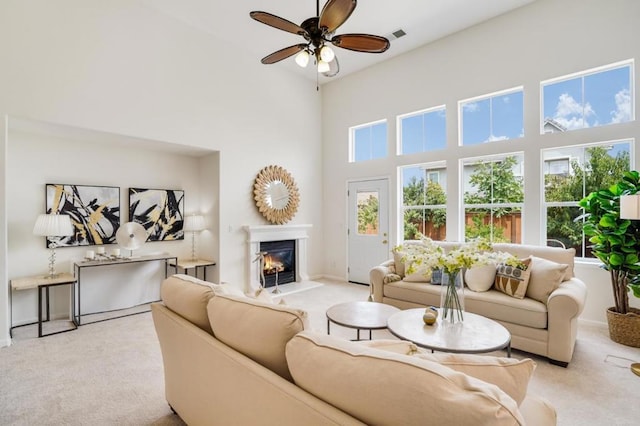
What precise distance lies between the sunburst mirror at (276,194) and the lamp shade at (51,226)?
2.61 metres

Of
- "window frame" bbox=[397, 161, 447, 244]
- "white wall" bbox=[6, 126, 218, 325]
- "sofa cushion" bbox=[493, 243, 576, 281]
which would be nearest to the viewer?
"sofa cushion" bbox=[493, 243, 576, 281]

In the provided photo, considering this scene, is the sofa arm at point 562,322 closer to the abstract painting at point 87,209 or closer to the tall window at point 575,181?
the tall window at point 575,181

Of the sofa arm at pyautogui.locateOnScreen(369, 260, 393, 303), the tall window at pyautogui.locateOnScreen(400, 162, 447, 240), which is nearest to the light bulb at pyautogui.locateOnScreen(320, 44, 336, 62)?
the sofa arm at pyautogui.locateOnScreen(369, 260, 393, 303)

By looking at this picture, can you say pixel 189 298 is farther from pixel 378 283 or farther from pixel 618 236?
pixel 618 236

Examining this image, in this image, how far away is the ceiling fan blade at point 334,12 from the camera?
2334 millimetres

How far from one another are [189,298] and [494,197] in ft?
14.4

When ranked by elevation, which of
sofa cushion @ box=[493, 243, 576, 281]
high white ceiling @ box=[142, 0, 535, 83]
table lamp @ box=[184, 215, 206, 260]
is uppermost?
high white ceiling @ box=[142, 0, 535, 83]

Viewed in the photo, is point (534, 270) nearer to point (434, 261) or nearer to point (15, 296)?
point (434, 261)

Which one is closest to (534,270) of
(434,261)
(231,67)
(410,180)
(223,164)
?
(434,261)

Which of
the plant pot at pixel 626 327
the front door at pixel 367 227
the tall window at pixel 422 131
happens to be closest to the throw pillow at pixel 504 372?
the plant pot at pixel 626 327

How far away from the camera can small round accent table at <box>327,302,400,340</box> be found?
251cm

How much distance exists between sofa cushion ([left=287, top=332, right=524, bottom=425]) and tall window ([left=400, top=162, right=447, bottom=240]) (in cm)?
449

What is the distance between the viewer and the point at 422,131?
210 inches

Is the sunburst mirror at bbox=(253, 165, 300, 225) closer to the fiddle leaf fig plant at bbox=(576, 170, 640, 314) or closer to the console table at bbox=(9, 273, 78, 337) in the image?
the console table at bbox=(9, 273, 78, 337)
